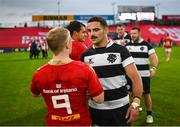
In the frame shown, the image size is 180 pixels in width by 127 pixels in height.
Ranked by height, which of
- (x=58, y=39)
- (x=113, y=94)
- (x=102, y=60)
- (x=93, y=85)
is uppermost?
(x=58, y=39)

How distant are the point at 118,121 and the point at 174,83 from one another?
1073 centimetres

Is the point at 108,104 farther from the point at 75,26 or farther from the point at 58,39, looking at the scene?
the point at 75,26

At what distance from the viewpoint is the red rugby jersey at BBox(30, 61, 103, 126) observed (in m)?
3.63

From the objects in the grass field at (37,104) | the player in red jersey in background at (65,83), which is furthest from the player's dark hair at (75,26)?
the grass field at (37,104)

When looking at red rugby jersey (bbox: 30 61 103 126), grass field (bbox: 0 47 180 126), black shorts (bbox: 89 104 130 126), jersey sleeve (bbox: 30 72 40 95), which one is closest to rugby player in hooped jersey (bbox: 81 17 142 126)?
black shorts (bbox: 89 104 130 126)

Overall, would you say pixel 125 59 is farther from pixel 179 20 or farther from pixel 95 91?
pixel 179 20

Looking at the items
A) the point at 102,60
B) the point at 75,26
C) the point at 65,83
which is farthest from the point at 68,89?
the point at 75,26

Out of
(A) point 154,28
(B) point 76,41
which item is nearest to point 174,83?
(B) point 76,41

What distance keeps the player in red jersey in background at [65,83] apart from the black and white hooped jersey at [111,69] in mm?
674

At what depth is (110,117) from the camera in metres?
4.45

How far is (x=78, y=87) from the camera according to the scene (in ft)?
12.0

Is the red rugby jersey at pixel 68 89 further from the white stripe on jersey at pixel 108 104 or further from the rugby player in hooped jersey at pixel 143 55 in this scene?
the rugby player in hooped jersey at pixel 143 55

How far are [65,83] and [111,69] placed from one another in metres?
0.95

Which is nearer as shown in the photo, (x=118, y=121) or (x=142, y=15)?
(x=118, y=121)
